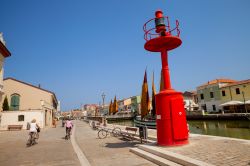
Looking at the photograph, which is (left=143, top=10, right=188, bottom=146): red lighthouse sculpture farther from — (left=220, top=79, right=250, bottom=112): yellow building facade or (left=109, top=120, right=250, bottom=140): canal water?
(left=220, top=79, right=250, bottom=112): yellow building facade

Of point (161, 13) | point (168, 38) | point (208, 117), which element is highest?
point (161, 13)

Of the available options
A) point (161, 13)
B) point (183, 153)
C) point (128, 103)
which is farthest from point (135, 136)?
point (128, 103)

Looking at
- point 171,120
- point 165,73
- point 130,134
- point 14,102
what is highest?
point 14,102

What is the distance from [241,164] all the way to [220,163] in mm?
510

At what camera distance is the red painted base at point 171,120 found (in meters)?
8.72

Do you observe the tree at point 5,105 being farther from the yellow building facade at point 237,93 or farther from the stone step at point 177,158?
the yellow building facade at point 237,93

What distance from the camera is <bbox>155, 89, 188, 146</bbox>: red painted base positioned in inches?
343

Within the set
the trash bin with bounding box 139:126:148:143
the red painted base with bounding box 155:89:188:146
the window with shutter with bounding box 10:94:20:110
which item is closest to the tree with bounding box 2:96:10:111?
the window with shutter with bounding box 10:94:20:110

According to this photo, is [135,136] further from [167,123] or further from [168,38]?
[168,38]

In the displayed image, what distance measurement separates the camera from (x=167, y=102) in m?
9.05

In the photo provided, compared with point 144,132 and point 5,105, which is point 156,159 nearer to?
point 144,132

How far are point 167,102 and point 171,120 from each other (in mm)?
812

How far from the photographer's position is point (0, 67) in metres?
20.3

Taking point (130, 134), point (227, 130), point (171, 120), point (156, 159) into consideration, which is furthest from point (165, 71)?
point (227, 130)
